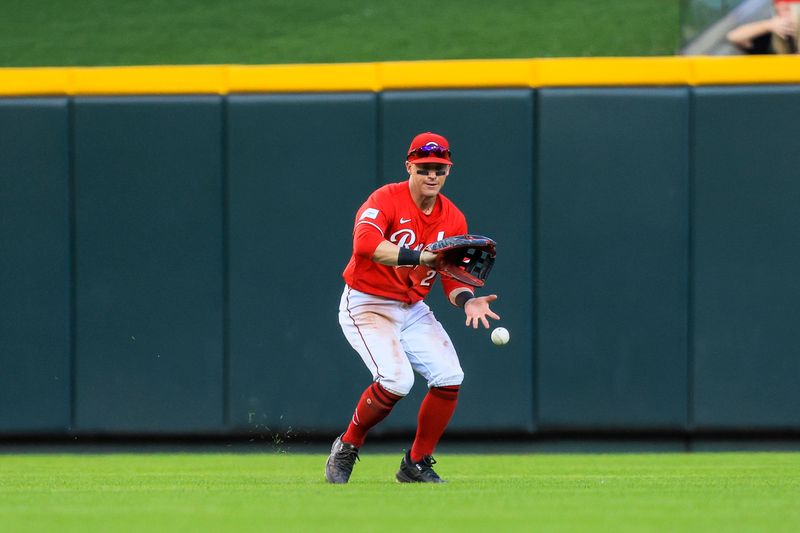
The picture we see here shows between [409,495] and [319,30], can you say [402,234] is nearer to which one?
[409,495]

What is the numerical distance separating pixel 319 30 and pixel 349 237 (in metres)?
4.26

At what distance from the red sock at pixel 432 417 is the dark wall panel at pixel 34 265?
3.25 meters

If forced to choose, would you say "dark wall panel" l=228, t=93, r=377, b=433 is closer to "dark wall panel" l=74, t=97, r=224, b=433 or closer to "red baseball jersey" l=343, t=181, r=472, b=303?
"dark wall panel" l=74, t=97, r=224, b=433

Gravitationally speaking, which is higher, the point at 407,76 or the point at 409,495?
the point at 407,76

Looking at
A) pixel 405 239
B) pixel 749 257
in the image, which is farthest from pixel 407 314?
pixel 749 257

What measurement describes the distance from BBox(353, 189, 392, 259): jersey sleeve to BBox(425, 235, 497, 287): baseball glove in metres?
0.23

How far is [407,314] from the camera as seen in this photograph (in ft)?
19.7

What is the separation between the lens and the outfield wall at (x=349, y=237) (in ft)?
26.7

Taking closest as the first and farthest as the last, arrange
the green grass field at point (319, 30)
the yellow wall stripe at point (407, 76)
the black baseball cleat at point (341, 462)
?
the black baseball cleat at point (341, 462)
the yellow wall stripe at point (407, 76)
the green grass field at point (319, 30)

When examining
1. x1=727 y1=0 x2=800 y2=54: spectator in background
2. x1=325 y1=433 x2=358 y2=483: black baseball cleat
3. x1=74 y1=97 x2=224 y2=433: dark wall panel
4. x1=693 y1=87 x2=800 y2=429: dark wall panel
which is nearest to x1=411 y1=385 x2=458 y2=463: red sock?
x1=325 y1=433 x2=358 y2=483: black baseball cleat

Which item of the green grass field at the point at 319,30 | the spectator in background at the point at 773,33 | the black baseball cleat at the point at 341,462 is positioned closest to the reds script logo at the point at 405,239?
the black baseball cleat at the point at 341,462

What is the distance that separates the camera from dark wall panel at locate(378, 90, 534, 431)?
8.19 m

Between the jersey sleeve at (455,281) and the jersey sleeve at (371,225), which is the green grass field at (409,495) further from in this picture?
the jersey sleeve at (371,225)

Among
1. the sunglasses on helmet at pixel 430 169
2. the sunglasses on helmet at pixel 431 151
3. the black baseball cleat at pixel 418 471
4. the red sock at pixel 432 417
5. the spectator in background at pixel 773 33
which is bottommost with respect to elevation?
the black baseball cleat at pixel 418 471
